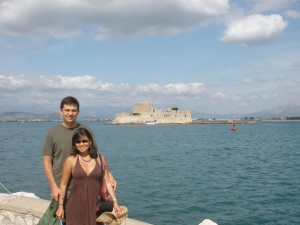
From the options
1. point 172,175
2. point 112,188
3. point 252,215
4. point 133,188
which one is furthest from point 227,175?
point 112,188

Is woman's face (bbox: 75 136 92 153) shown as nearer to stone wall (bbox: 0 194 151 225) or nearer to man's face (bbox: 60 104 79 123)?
man's face (bbox: 60 104 79 123)

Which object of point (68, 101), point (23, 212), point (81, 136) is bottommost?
point (23, 212)

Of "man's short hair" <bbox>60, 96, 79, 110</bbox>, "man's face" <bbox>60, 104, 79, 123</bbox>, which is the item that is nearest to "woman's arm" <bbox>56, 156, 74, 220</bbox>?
"man's face" <bbox>60, 104, 79, 123</bbox>

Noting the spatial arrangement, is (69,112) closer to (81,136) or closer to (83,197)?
(81,136)

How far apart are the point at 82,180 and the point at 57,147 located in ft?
1.64

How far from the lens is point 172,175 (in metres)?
19.6

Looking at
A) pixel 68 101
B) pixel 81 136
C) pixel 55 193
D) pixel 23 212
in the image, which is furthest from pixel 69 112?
pixel 23 212

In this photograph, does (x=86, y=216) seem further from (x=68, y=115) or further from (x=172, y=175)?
(x=172, y=175)

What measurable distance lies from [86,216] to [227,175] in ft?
56.8

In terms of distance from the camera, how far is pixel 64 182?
3479 millimetres

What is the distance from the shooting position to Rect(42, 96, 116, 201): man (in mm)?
3621

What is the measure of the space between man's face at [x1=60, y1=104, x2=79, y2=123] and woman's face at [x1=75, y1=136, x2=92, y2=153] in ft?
1.10

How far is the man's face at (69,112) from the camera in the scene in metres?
3.70

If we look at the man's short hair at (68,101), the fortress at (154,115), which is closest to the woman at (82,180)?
the man's short hair at (68,101)
